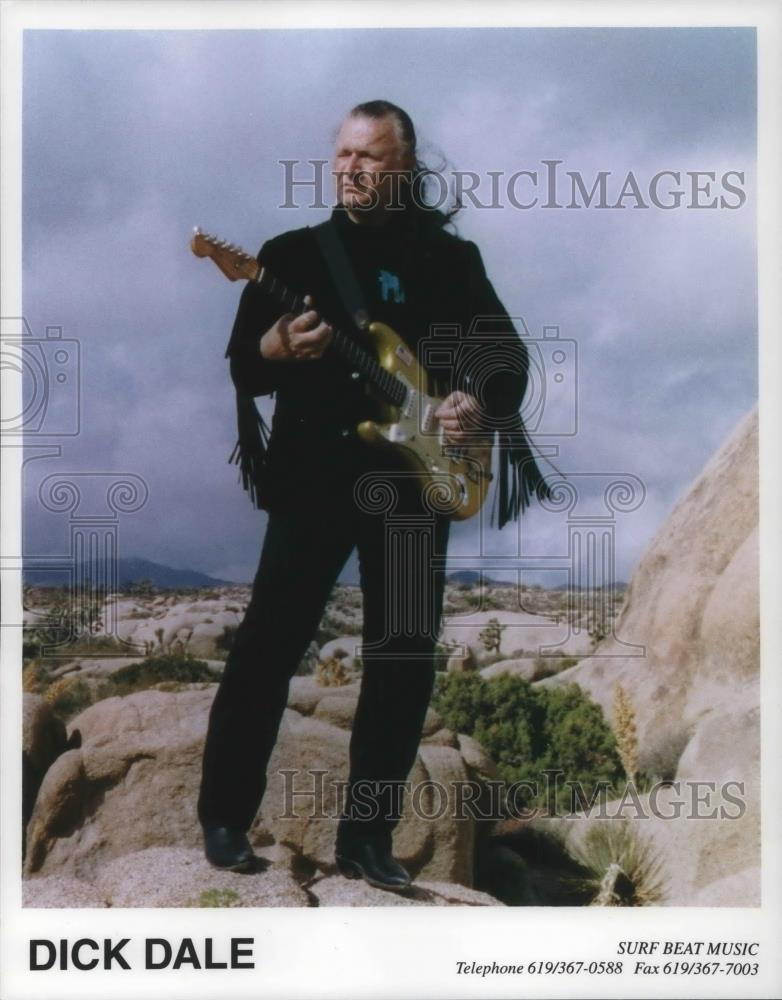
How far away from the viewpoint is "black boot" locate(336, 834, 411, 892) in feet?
20.0

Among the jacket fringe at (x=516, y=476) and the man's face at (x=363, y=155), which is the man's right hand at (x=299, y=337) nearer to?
the man's face at (x=363, y=155)

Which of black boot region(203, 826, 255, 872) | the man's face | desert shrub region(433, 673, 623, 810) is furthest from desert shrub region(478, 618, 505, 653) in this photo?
the man's face

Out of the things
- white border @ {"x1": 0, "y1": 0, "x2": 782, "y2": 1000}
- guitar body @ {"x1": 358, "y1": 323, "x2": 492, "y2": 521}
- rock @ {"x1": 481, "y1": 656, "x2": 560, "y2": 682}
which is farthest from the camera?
rock @ {"x1": 481, "y1": 656, "x2": 560, "y2": 682}

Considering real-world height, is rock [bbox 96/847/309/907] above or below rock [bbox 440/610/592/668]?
below

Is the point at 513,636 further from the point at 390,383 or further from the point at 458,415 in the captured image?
the point at 390,383

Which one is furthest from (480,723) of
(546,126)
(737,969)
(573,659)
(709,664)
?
(546,126)

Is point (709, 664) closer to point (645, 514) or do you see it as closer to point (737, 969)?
point (645, 514)

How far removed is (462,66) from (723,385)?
1749 millimetres

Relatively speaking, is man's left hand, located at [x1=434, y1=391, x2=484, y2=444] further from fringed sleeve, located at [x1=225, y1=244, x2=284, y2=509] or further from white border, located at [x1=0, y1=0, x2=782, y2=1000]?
white border, located at [x1=0, y1=0, x2=782, y2=1000]

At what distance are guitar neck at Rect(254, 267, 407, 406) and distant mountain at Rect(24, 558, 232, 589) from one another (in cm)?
105

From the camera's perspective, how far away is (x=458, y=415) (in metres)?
6.17

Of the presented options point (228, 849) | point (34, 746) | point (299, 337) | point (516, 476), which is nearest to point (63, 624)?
point (34, 746)

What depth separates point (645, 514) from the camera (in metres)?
6.22

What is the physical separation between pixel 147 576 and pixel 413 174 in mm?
2048
